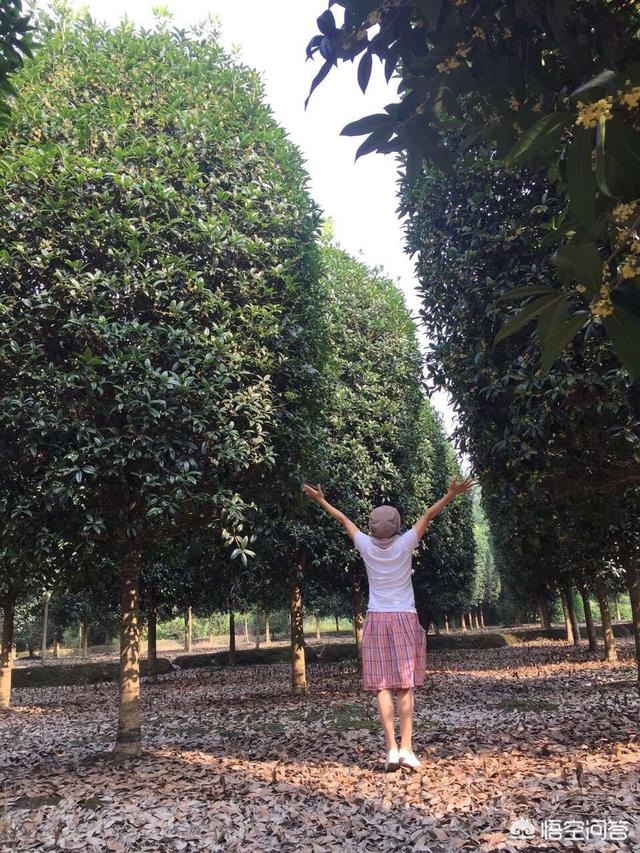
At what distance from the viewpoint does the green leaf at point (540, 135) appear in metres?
2.15

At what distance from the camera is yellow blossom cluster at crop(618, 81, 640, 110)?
6.89 ft

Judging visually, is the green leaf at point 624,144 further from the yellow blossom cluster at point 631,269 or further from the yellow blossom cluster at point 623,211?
the yellow blossom cluster at point 631,269

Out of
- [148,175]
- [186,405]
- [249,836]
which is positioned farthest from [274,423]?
[249,836]

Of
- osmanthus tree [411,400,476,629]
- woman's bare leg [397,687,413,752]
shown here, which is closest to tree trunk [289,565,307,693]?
osmanthus tree [411,400,476,629]

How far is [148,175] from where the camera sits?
25.1ft

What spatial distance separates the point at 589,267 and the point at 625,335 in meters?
0.28

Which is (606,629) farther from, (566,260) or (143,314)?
(566,260)

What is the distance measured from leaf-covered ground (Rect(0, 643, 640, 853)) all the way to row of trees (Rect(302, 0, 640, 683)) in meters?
3.03

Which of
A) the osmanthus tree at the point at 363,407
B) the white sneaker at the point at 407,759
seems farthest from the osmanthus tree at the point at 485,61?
the osmanthus tree at the point at 363,407

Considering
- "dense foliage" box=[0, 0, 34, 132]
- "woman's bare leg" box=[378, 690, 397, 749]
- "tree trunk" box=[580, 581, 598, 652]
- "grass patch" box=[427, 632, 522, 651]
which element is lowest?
"grass patch" box=[427, 632, 522, 651]

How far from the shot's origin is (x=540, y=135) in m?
2.18

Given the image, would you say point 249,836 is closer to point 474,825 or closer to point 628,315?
point 474,825

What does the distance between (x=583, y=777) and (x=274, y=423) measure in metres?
5.05

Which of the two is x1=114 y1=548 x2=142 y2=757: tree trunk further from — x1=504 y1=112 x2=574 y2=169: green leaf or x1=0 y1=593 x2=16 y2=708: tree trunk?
x1=0 y1=593 x2=16 y2=708: tree trunk
